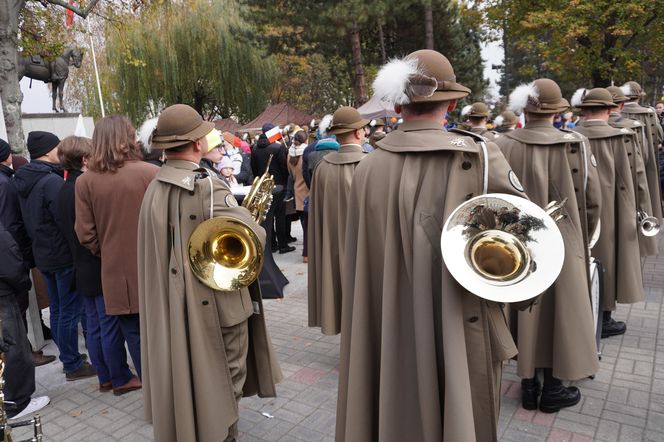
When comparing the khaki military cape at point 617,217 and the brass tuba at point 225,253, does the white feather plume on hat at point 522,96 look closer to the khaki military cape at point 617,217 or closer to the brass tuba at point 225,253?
the khaki military cape at point 617,217

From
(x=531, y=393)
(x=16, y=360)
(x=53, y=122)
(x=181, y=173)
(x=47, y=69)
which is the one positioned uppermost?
(x=47, y=69)

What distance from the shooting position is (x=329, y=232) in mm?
5121

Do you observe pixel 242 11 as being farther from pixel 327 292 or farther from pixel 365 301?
pixel 365 301

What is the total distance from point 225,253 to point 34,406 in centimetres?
265

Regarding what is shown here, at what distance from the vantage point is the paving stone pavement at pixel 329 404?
361cm

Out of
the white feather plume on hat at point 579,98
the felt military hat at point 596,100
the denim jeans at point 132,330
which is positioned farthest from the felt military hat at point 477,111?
the denim jeans at point 132,330

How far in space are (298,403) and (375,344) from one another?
1.87m

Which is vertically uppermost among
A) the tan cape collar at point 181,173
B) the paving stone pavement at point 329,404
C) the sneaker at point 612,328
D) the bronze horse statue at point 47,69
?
the bronze horse statue at point 47,69

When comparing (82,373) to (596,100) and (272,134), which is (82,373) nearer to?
(596,100)

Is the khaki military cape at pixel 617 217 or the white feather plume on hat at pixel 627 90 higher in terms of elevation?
the white feather plume on hat at pixel 627 90

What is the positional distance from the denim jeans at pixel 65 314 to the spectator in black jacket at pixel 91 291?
1.06ft

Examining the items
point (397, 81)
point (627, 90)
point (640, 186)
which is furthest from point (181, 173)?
point (627, 90)

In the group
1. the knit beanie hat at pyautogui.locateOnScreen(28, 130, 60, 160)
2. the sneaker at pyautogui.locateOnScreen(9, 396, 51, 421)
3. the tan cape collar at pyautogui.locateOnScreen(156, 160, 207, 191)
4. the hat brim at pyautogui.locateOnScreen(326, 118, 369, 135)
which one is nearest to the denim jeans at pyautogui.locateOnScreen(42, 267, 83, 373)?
the sneaker at pyautogui.locateOnScreen(9, 396, 51, 421)

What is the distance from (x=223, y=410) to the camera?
3238mm
